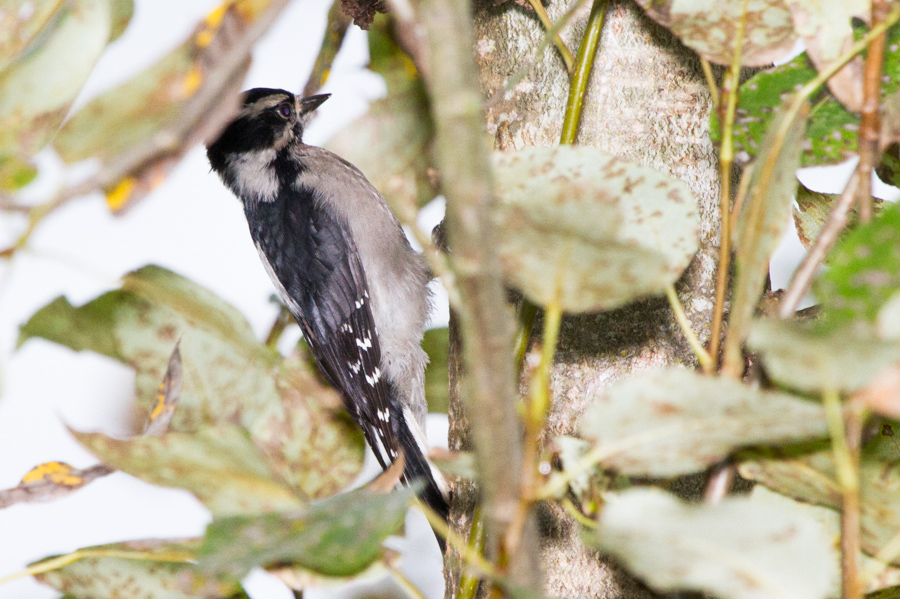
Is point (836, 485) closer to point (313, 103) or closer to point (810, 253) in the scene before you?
point (810, 253)

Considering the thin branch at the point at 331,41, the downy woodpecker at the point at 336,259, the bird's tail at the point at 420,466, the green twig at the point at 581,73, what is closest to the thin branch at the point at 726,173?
the green twig at the point at 581,73

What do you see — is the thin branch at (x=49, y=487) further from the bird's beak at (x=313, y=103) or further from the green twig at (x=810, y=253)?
the bird's beak at (x=313, y=103)

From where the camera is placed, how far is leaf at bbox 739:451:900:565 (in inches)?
13.4

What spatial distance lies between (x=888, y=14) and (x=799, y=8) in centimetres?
4

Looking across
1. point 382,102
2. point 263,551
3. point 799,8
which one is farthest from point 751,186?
point 382,102

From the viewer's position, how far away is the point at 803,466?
0.34 metres

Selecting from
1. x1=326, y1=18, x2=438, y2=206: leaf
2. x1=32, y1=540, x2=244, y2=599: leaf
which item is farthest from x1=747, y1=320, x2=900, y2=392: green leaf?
x1=326, y1=18, x2=438, y2=206: leaf

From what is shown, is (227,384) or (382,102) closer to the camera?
(227,384)

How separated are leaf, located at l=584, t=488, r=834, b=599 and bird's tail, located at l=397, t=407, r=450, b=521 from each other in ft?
2.90

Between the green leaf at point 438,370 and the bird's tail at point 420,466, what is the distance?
32cm

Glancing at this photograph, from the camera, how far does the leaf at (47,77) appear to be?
44 cm

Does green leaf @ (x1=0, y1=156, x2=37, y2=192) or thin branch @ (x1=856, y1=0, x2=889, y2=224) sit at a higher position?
green leaf @ (x1=0, y1=156, x2=37, y2=192)

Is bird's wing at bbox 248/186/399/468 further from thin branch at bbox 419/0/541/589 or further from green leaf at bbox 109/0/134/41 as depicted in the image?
thin branch at bbox 419/0/541/589

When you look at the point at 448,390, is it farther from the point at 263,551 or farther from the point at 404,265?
the point at 404,265
